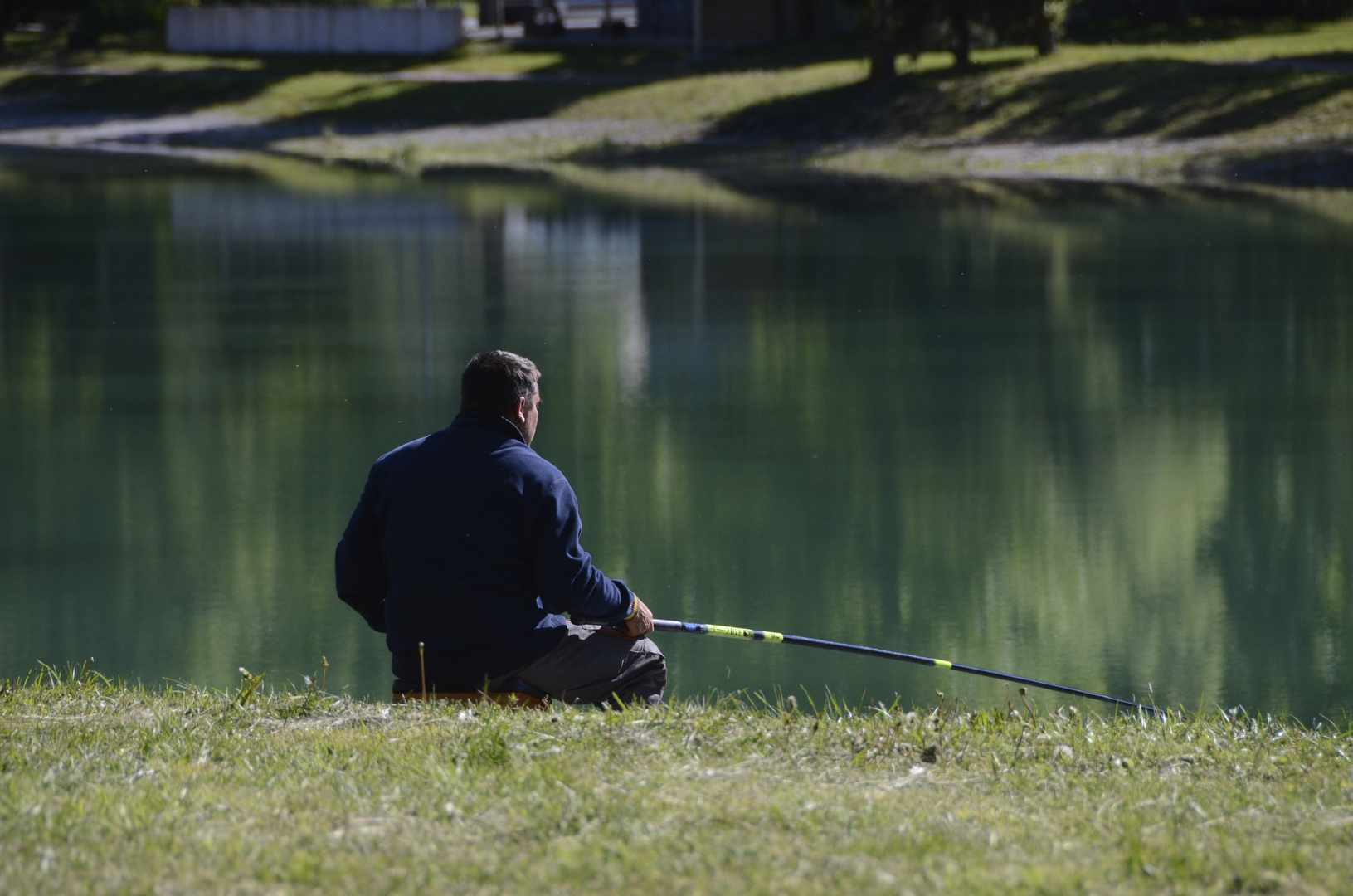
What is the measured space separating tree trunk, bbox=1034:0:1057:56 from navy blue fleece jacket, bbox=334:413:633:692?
35741 millimetres

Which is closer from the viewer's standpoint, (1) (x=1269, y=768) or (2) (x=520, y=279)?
(1) (x=1269, y=768)

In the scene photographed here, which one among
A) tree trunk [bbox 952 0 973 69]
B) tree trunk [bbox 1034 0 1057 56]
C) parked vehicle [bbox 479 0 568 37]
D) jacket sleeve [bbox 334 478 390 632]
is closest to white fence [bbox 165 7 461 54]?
parked vehicle [bbox 479 0 568 37]

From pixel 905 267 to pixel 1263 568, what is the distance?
11847 millimetres

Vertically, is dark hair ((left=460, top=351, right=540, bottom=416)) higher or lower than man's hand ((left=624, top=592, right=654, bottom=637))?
higher

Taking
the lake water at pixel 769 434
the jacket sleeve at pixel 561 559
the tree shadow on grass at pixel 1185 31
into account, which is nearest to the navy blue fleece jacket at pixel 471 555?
the jacket sleeve at pixel 561 559

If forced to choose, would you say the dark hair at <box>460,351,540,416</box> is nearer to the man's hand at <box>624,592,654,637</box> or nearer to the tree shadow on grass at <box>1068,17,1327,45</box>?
the man's hand at <box>624,592,654,637</box>

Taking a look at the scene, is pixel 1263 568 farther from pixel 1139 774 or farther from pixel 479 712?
pixel 479 712

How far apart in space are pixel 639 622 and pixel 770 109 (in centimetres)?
3510

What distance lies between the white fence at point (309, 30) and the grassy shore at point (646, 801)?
48.8 metres

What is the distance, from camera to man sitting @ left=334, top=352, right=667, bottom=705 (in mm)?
5148

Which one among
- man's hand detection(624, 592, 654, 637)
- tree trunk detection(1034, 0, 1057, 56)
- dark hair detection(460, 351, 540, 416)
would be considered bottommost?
man's hand detection(624, 592, 654, 637)

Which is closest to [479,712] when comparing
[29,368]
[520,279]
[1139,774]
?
[1139,774]

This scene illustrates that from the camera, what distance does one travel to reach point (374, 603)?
552cm

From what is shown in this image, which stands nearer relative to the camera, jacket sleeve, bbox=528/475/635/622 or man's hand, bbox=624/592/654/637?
jacket sleeve, bbox=528/475/635/622
